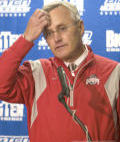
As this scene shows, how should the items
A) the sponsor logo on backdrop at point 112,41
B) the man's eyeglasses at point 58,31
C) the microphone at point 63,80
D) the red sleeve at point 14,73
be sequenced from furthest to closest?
the sponsor logo on backdrop at point 112,41 < the man's eyeglasses at point 58,31 < the red sleeve at point 14,73 < the microphone at point 63,80

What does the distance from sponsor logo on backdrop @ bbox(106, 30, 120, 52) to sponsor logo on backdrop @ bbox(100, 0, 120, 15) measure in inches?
4.9

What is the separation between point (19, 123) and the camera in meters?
1.88

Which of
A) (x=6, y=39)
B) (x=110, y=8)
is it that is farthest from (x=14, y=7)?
(x=110, y=8)

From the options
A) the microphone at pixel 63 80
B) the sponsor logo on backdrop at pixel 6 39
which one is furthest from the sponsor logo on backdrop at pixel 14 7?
the microphone at pixel 63 80

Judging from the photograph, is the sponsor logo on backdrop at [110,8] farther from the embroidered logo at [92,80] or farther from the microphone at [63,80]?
the microphone at [63,80]

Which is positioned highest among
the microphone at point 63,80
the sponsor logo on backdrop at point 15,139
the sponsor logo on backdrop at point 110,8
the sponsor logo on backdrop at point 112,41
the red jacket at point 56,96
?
the sponsor logo on backdrop at point 110,8

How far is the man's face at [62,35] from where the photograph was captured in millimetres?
978

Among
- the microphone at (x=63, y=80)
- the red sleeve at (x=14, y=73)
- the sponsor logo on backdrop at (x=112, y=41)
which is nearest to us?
the microphone at (x=63, y=80)

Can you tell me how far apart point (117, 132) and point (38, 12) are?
487mm

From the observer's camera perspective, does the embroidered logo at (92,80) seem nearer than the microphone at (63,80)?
No

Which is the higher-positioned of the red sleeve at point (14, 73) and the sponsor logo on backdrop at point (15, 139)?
the red sleeve at point (14, 73)

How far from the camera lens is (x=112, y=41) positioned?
1.81 m

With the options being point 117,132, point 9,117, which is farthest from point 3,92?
point 9,117

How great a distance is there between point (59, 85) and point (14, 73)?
163 mm
